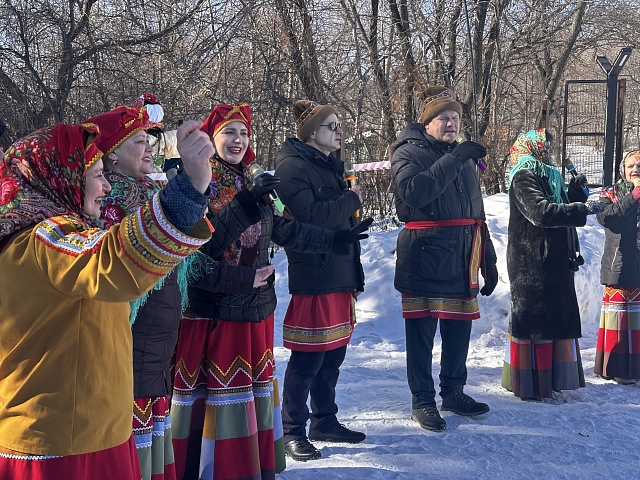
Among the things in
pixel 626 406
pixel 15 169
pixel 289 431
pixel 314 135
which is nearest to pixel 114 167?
pixel 15 169

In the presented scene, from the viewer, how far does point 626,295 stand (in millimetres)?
5516

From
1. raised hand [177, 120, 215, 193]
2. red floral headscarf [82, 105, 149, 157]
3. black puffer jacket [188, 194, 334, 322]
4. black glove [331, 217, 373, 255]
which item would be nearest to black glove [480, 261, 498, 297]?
black glove [331, 217, 373, 255]

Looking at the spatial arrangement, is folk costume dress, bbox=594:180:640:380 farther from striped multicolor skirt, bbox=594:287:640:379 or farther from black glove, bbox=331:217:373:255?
black glove, bbox=331:217:373:255

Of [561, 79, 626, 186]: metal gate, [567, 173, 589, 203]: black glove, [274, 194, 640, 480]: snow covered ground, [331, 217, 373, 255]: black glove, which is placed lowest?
[274, 194, 640, 480]: snow covered ground

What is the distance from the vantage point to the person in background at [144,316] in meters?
2.81

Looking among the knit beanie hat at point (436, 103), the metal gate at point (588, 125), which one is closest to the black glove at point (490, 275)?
the knit beanie hat at point (436, 103)

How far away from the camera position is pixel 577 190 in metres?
5.12

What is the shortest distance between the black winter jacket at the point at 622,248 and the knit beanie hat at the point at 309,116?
Answer: 8.02 feet

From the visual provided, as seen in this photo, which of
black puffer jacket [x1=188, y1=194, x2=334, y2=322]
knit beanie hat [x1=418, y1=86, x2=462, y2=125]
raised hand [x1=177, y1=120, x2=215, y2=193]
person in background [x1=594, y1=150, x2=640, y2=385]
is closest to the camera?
raised hand [x1=177, y1=120, x2=215, y2=193]

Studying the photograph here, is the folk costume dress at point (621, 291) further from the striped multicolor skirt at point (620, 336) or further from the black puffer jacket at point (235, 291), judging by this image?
the black puffer jacket at point (235, 291)

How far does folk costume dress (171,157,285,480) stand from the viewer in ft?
10.9

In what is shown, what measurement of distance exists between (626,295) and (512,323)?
1.03 m

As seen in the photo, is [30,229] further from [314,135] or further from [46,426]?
[314,135]

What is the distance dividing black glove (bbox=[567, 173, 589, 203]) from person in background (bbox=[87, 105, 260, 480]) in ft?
10.4
